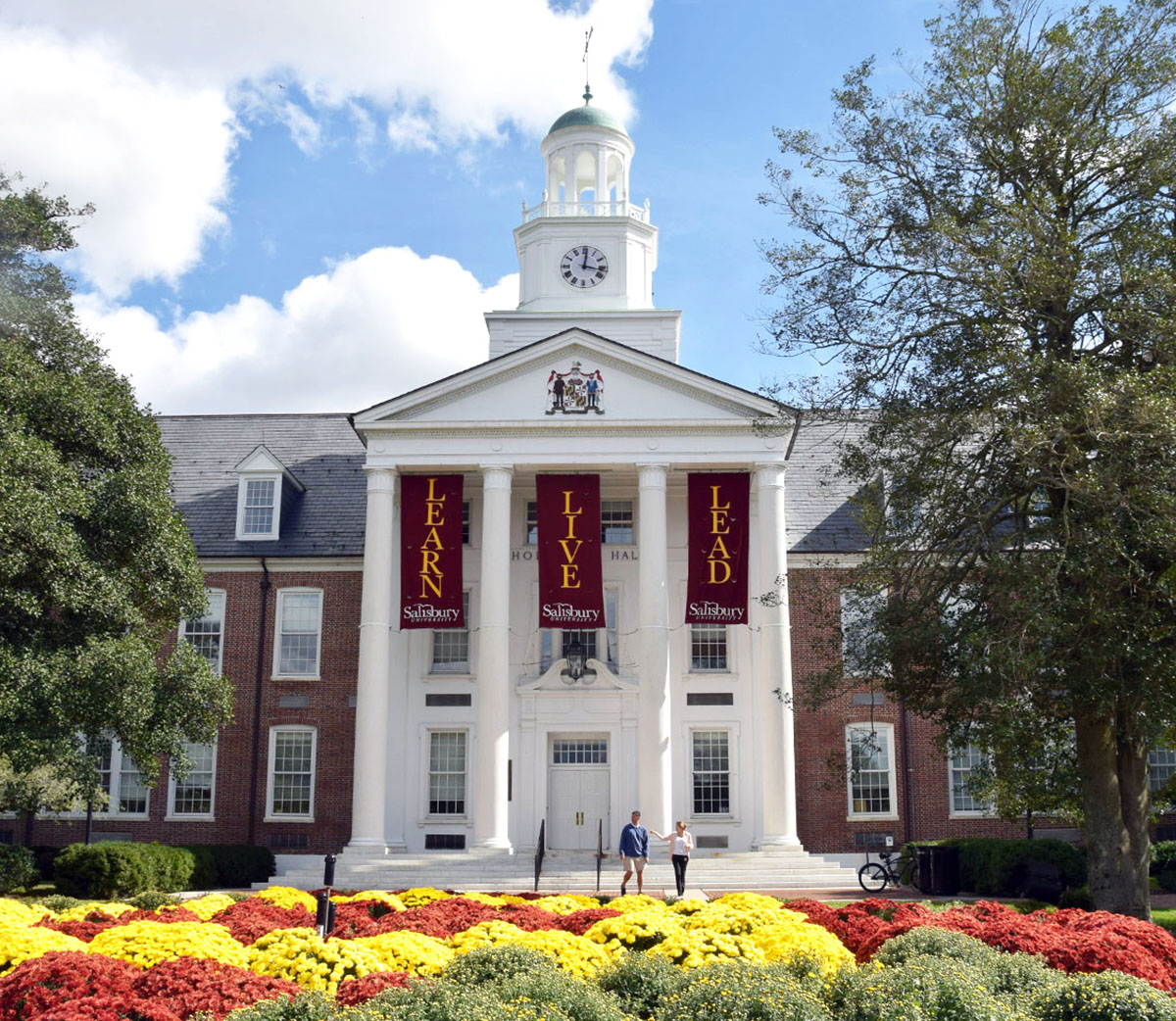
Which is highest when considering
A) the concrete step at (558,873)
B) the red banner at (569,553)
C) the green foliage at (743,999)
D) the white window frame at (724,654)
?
the red banner at (569,553)

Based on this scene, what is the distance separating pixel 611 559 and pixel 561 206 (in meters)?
12.8

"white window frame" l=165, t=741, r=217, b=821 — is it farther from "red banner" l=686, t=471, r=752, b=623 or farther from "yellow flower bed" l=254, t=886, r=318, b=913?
"yellow flower bed" l=254, t=886, r=318, b=913

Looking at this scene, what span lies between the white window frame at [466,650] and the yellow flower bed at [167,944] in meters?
21.5

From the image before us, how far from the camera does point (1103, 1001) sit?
8578 millimetres

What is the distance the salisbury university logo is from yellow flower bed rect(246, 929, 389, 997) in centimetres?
2217

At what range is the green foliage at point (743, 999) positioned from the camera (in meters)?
8.54

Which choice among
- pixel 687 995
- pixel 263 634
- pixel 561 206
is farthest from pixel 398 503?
pixel 687 995

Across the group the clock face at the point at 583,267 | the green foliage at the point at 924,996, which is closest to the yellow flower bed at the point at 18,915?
the green foliage at the point at 924,996

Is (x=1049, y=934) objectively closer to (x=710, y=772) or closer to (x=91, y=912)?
(x=91, y=912)

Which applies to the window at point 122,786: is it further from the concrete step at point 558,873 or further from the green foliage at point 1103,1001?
the green foliage at point 1103,1001

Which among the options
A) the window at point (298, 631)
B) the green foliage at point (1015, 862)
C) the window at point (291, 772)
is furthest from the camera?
the window at point (298, 631)

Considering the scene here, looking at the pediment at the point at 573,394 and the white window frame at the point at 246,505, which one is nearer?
the pediment at the point at 573,394

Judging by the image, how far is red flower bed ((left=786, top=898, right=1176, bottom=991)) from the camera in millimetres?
10695

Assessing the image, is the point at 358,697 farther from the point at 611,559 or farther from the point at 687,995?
the point at 687,995
